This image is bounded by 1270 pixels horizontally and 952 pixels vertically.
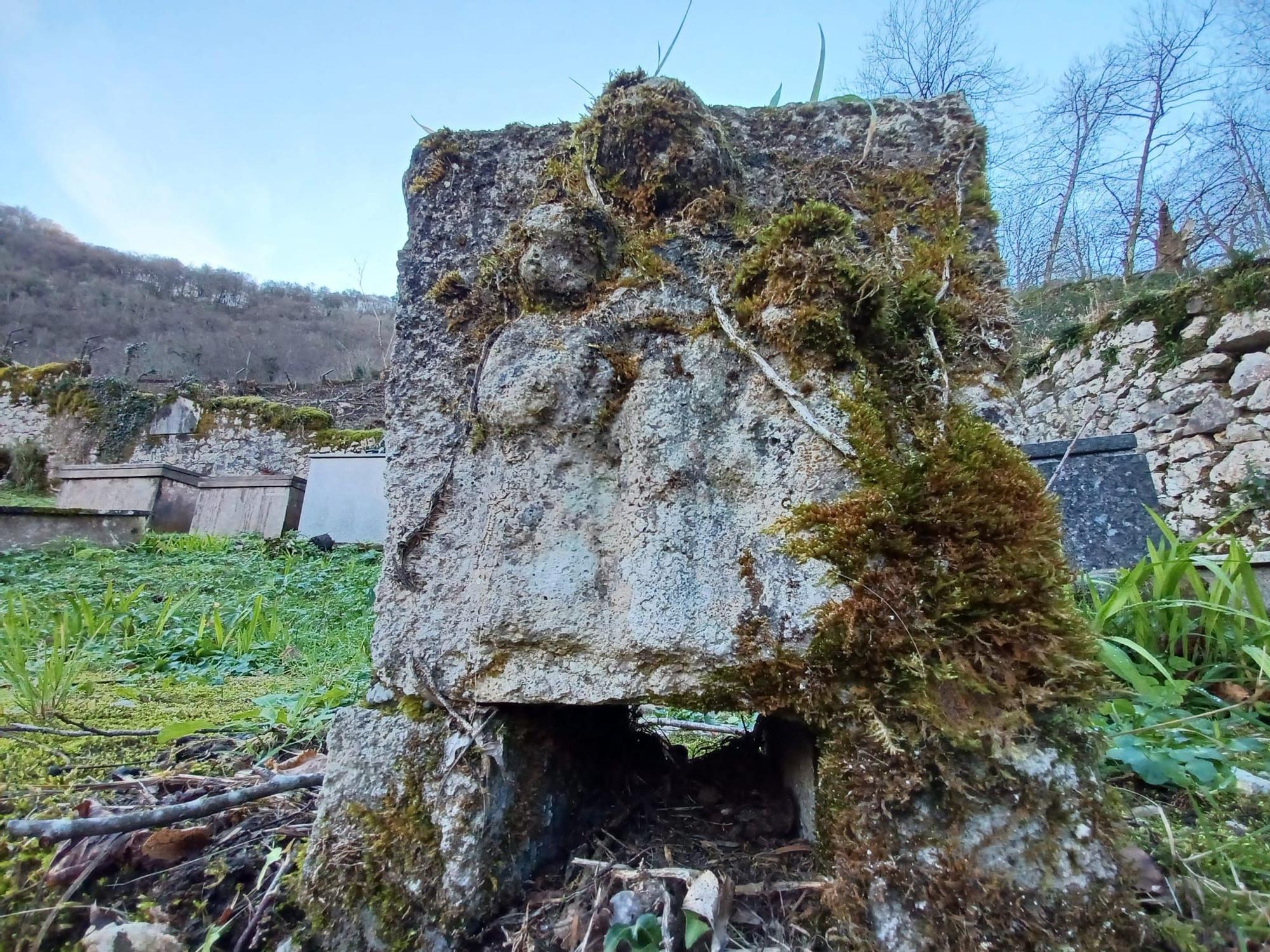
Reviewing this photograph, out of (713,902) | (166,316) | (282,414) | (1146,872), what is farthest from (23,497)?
(166,316)

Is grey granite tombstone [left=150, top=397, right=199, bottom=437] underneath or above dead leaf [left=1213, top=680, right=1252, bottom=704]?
above

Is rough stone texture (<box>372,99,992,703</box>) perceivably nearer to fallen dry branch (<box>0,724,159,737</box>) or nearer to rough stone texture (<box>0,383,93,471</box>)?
fallen dry branch (<box>0,724,159,737</box>)

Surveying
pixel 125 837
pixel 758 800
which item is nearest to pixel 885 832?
pixel 758 800

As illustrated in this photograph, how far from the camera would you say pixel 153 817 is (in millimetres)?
1157

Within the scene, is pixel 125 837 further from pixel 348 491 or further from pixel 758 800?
pixel 348 491

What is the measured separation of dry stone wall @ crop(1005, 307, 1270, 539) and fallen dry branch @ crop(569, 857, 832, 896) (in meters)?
4.80

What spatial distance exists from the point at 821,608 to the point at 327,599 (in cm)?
581

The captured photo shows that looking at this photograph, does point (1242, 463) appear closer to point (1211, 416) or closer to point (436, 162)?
point (1211, 416)

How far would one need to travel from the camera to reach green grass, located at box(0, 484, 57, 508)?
37.4ft

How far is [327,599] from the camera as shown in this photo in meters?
5.87

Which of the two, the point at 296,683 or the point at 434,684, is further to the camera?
the point at 296,683

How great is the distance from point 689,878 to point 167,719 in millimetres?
1829

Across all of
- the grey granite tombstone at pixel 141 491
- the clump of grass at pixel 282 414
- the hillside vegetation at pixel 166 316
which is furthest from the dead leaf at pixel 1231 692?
the hillside vegetation at pixel 166 316

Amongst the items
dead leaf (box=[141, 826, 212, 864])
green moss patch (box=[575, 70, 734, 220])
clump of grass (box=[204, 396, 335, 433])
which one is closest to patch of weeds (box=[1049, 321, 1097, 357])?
green moss patch (box=[575, 70, 734, 220])
